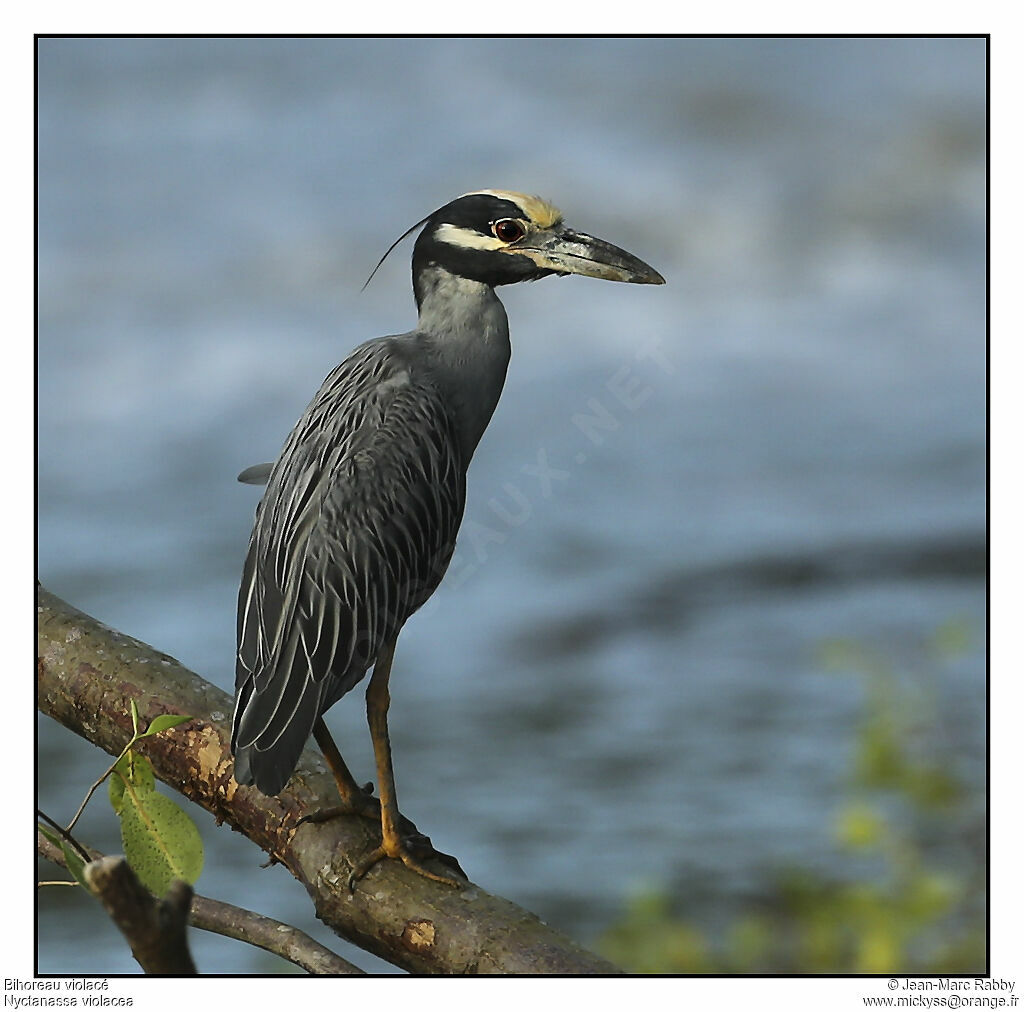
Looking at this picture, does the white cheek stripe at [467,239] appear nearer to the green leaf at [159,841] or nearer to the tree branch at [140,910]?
the green leaf at [159,841]

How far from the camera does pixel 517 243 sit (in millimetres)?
1922

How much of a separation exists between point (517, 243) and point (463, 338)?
0.16 m

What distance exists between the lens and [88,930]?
2.84 metres

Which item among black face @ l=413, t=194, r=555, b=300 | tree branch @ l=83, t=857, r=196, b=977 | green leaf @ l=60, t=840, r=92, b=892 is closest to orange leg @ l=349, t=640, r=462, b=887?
green leaf @ l=60, t=840, r=92, b=892

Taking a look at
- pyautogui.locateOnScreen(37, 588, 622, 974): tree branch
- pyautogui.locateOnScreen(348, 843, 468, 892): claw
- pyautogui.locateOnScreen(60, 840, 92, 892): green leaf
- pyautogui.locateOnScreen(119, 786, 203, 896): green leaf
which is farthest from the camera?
pyautogui.locateOnScreen(348, 843, 468, 892): claw

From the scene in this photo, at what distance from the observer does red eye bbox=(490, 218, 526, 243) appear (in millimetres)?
1906

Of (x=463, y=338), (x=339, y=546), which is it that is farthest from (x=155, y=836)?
(x=463, y=338)

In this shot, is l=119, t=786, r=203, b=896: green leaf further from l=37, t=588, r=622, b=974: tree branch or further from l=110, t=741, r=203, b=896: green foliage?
l=37, t=588, r=622, b=974: tree branch

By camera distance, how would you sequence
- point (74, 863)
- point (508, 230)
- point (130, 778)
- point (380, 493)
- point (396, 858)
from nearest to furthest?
point (74, 863) < point (130, 778) < point (396, 858) < point (380, 493) < point (508, 230)

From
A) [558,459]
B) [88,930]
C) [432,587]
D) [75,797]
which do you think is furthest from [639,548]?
[432,587]

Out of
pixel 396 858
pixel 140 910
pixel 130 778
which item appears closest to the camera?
pixel 140 910

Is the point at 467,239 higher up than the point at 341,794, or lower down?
higher up

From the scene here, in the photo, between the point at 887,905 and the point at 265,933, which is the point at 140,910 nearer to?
the point at 265,933

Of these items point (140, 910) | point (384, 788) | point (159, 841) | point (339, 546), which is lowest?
point (140, 910)
